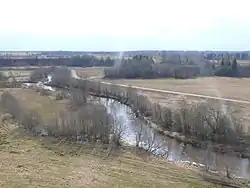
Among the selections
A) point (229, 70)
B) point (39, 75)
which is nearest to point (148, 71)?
point (229, 70)

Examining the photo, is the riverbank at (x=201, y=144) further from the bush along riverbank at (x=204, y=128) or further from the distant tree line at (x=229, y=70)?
the distant tree line at (x=229, y=70)

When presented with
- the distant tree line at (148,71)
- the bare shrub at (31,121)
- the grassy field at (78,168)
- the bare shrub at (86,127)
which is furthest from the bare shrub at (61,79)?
the grassy field at (78,168)

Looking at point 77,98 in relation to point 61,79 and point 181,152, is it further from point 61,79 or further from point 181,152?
point 61,79

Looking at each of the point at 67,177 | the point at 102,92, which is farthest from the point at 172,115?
the point at 102,92

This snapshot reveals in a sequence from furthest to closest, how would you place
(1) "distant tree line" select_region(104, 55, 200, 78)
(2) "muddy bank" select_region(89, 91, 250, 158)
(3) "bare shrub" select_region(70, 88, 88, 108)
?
(1) "distant tree line" select_region(104, 55, 200, 78) → (3) "bare shrub" select_region(70, 88, 88, 108) → (2) "muddy bank" select_region(89, 91, 250, 158)

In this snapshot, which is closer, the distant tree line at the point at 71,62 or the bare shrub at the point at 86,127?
the bare shrub at the point at 86,127

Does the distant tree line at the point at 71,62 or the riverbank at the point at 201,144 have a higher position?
the distant tree line at the point at 71,62

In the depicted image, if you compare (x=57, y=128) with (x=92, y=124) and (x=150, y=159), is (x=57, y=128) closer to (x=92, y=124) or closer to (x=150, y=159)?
(x=92, y=124)

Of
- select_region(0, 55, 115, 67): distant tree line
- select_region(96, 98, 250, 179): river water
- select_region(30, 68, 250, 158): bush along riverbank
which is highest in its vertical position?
select_region(0, 55, 115, 67): distant tree line

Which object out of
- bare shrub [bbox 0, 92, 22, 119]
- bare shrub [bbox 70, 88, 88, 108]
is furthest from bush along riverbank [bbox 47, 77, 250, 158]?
bare shrub [bbox 0, 92, 22, 119]

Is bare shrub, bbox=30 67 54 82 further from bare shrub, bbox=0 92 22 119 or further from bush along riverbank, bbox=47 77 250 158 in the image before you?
Answer: bush along riverbank, bbox=47 77 250 158
